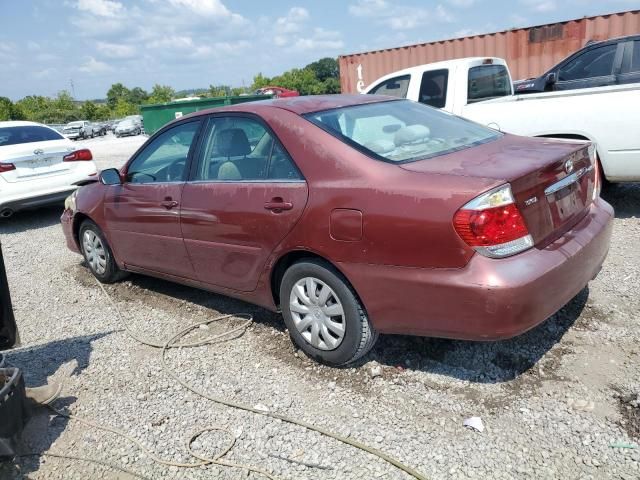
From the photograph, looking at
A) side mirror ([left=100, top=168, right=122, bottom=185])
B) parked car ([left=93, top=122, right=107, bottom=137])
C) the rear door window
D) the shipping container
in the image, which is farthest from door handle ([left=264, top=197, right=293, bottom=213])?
parked car ([left=93, top=122, right=107, bottom=137])

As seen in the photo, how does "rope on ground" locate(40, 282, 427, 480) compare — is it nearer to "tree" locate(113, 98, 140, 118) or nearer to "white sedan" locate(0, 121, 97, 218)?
"white sedan" locate(0, 121, 97, 218)

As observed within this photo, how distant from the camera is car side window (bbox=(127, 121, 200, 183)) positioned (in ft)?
13.8

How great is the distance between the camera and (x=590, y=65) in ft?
26.5

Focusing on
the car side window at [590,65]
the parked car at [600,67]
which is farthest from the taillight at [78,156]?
the car side window at [590,65]

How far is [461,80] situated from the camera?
7062mm

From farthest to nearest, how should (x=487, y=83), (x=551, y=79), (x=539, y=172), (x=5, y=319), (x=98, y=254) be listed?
(x=551, y=79) → (x=487, y=83) → (x=98, y=254) → (x=5, y=319) → (x=539, y=172)

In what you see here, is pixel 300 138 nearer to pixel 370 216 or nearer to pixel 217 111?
pixel 370 216

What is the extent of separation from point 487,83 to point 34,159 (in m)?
→ 6.62

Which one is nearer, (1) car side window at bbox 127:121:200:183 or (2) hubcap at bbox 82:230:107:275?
(1) car side window at bbox 127:121:200:183

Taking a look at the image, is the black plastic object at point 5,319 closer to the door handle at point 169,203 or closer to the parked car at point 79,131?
the door handle at point 169,203

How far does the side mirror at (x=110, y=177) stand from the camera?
4.68m

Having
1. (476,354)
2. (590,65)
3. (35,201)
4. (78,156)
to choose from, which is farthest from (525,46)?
(476,354)

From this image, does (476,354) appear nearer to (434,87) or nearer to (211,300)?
(211,300)

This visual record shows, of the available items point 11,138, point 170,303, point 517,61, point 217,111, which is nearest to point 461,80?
point 217,111
